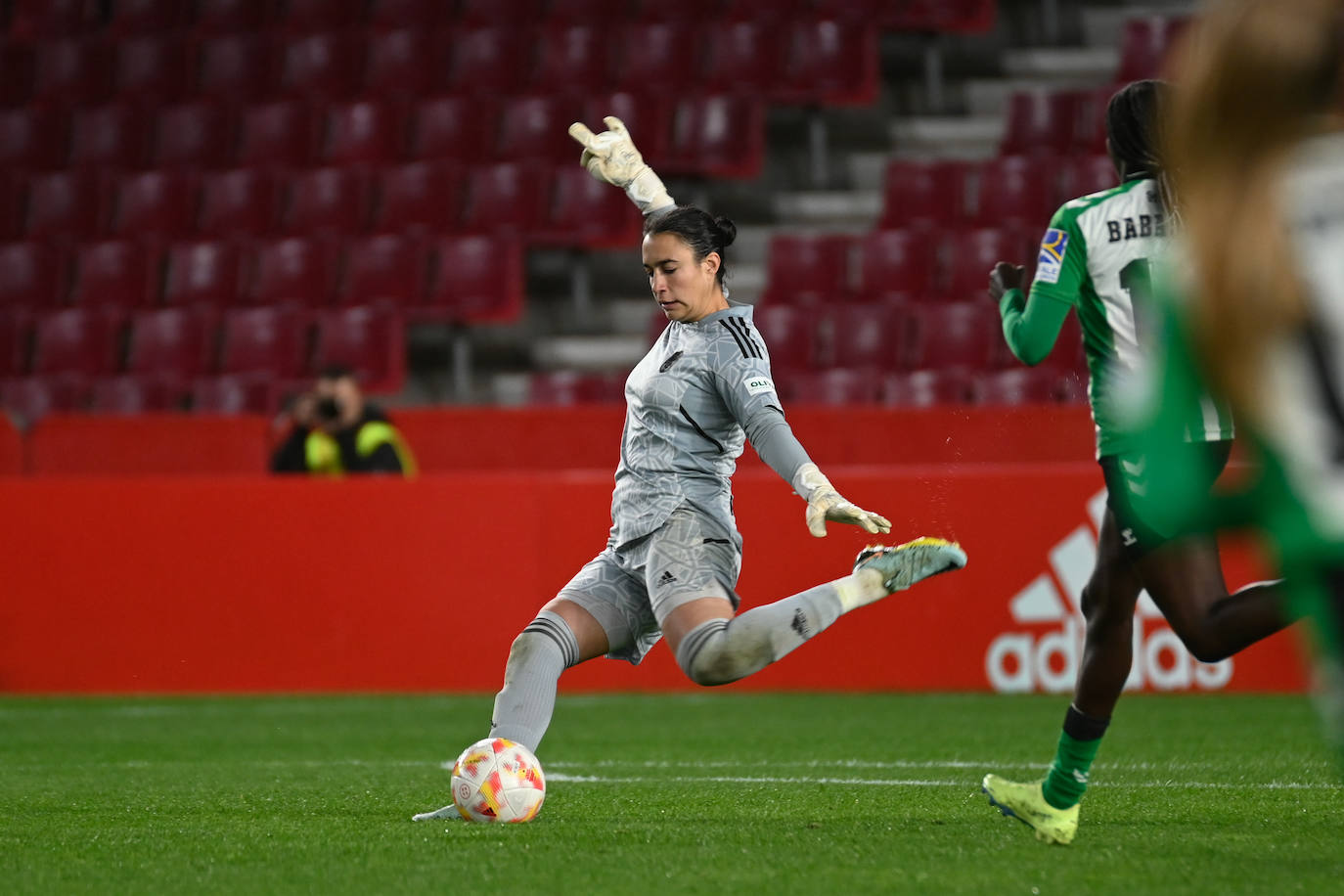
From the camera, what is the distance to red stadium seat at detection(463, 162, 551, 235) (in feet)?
48.8

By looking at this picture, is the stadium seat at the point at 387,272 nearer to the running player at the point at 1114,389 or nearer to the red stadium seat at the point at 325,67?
the red stadium seat at the point at 325,67

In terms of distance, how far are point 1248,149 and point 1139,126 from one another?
241 centimetres

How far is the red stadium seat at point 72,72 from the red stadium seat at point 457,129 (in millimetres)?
3658

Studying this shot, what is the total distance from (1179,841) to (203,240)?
12476 millimetres

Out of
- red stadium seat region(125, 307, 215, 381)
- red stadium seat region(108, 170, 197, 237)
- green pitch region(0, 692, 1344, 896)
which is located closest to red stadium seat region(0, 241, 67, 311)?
red stadium seat region(108, 170, 197, 237)

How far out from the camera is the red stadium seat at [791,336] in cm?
1306

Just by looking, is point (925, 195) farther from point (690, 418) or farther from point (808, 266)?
point (690, 418)

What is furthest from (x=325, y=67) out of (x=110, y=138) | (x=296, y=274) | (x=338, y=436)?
(x=338, y=436)

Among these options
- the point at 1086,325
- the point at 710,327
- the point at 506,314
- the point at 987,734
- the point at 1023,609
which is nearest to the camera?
the point at 1086,325

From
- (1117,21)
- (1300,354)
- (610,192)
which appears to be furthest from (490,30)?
(1300,354)

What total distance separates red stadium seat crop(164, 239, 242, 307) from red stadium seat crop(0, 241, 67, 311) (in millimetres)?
977

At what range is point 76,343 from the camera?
48.2 feet

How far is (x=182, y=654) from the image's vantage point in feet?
32.6

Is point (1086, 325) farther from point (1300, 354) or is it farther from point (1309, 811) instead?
point (1300, 354)
